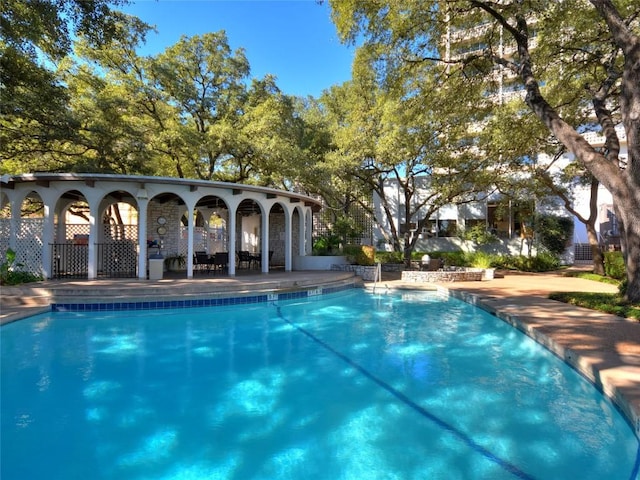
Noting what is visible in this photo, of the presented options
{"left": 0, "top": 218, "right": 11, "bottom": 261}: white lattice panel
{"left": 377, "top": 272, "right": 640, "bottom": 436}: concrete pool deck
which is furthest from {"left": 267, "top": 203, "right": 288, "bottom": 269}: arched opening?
{"left": 0, "top": 218, "right": 11, "bottom": 261}: white lattice panel

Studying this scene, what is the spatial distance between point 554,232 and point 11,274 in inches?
903

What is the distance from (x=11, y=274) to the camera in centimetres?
960

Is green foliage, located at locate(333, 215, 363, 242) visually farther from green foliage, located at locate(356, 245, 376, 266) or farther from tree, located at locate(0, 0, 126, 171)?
tree, located at locate(0, 0, 126, 171)

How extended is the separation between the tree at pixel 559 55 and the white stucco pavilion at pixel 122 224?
6267 mm

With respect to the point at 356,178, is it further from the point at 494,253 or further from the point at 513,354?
the point at 513,354

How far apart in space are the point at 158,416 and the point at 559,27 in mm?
13332

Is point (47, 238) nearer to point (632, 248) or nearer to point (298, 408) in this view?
point (298, 408)

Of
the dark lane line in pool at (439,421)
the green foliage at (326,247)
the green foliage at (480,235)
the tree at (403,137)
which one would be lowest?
the dark lane line in pool at (439,421)

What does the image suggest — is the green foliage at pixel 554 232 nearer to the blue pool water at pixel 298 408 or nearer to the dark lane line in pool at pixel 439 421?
the blue pool water at pixel 298 408

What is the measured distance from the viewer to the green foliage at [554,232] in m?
19.1

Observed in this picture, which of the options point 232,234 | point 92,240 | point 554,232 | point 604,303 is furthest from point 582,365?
point 554,232

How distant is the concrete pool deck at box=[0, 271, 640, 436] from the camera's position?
419 centimetres

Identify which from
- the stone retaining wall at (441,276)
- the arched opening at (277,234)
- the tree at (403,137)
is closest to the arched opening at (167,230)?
the arched opening at (277,234)

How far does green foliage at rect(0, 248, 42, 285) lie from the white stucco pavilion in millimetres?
513
